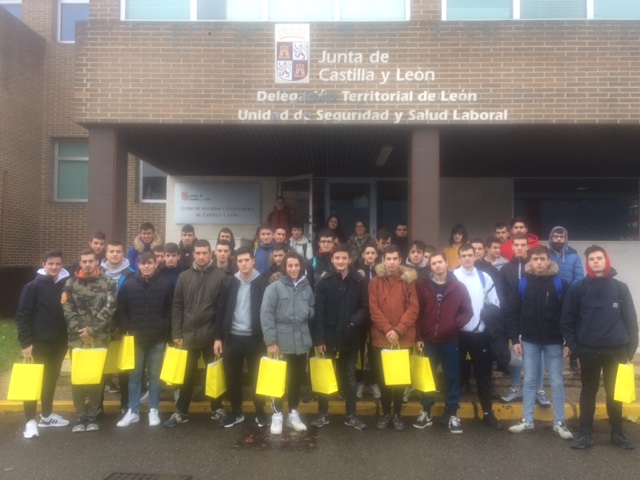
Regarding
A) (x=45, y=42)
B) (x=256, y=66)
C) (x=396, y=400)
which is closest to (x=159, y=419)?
(x=396, y=400)

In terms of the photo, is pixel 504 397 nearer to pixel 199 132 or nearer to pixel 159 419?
pixel 159 419

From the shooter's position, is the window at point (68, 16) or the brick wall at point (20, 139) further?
the window at point (68, 16)

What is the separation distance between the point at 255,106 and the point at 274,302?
333 centimetres

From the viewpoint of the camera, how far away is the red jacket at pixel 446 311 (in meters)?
5.78

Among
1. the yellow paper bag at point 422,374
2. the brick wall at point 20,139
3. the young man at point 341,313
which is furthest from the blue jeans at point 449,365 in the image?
the brick wall at point 20,139

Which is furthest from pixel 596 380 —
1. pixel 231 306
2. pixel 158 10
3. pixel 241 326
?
pixel 158 10

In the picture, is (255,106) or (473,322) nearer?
(473,322)

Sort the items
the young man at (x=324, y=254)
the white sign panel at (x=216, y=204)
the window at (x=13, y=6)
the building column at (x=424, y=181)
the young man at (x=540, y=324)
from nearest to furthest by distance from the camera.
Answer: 1. the young man at (x=540, y=324)
2. the young man at (x=324, y=254)
3. the building column at (x=424, y=181)
4. the white sign panel at (x=216, y=204)
5. the window at (x=13, y=6)

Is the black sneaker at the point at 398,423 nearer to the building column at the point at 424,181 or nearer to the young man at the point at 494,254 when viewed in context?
the young man at the point at 494,254

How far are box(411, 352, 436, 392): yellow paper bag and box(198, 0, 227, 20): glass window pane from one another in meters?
5.57

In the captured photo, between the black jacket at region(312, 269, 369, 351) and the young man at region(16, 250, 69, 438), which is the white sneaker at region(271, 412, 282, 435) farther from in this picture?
the young man at region(16, 250, 69, 438)

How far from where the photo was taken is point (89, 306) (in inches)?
234

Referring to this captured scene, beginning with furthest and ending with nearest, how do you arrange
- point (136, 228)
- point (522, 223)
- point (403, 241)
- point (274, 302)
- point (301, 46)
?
point (136, 228), point (403, 241), point (301, 46), point (522, 223), point (274, 302)

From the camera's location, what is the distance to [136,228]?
15477 millimetres
